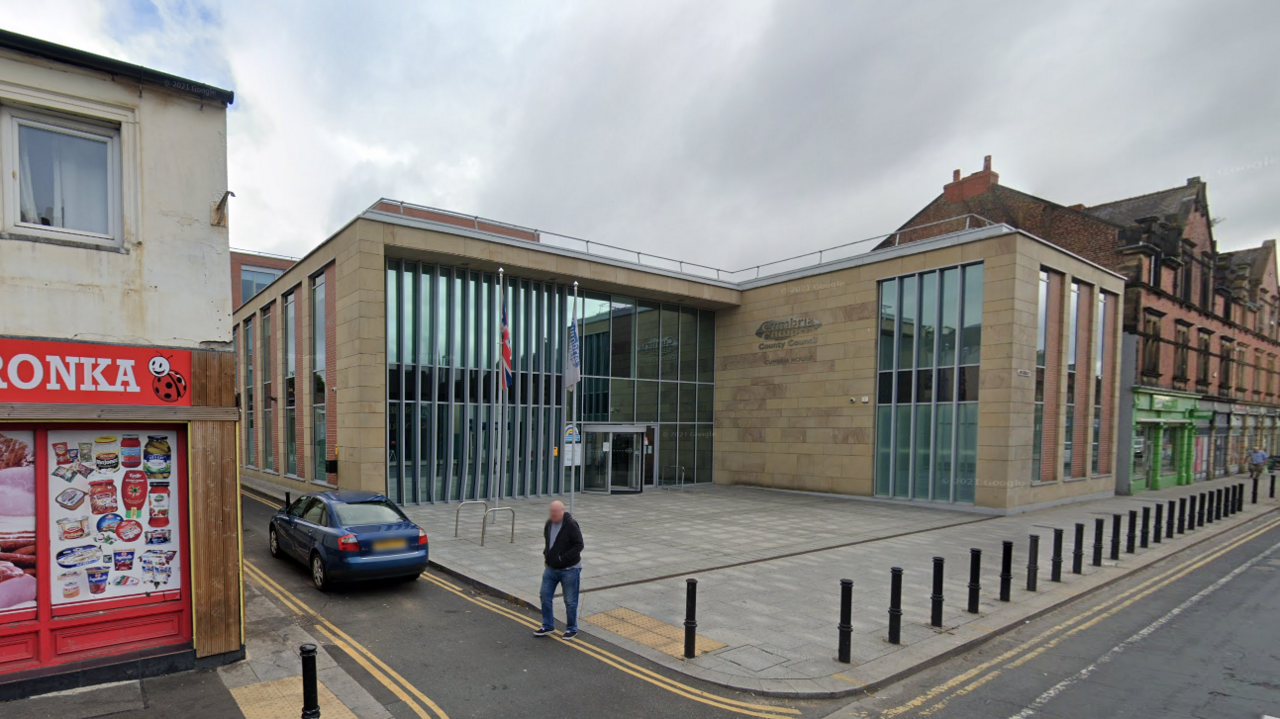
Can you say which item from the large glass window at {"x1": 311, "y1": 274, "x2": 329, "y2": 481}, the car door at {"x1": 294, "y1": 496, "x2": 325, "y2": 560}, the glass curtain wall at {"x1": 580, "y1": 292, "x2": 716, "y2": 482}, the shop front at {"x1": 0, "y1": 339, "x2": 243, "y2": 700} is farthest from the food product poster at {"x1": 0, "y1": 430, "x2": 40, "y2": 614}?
the glass curtain wall at {"x1": 580, "y1": 292, "x2": 716, "y2": 482}

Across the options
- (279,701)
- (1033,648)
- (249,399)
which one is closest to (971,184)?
(1033,648)

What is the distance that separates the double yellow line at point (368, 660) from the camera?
5762 mm

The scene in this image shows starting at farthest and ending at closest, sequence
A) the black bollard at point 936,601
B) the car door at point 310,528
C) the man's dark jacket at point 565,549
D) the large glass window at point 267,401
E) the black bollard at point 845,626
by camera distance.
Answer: the large glass window at point 267,401 → the car door at point 310,528 → the black bollard at point 936,601 → the man's dark jacket at point 565,549 → the black bollard at point 845,626

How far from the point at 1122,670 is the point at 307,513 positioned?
11691 mm

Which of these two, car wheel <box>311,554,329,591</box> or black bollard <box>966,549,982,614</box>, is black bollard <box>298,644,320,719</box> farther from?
black bollard <box>966,549,982,614</box>

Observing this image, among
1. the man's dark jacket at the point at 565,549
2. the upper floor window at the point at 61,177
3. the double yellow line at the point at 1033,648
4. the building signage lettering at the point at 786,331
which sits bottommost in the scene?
the double yellow line at the point at 1033,648

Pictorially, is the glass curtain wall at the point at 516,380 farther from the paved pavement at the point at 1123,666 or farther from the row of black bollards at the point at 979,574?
the paved pavement at the point at 1123,666

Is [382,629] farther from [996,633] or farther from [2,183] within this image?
[996,633]

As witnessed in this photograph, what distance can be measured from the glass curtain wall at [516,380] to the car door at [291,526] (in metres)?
5.57

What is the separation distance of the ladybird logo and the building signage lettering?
69.7ft

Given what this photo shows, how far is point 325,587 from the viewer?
945 centimetres

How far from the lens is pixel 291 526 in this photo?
35.3 ft

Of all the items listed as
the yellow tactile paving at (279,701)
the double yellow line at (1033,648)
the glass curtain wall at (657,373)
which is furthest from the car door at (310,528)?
the glass curtain wall at (657,373)

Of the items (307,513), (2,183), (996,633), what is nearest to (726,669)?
(996,633)
